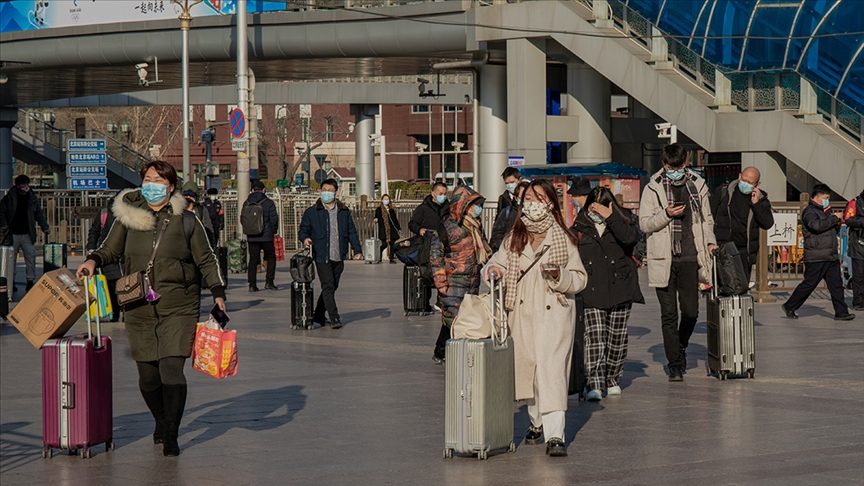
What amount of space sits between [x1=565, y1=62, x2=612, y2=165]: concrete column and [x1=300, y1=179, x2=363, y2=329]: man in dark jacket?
68.3ft

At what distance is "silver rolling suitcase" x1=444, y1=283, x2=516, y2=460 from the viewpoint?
941 centimetres

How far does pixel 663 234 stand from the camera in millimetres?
13281

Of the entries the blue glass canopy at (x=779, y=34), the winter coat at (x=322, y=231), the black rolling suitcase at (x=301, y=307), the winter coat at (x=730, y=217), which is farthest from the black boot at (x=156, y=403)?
the blue glass canopy at (x=779, y=34)

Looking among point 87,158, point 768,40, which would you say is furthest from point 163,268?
point 87,158

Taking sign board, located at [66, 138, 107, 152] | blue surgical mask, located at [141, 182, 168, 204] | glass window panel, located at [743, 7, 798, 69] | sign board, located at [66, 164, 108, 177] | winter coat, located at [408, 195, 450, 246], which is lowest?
blue surgical mask, located at [141, 182, 168, 204]

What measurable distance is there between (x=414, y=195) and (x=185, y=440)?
71.7 m

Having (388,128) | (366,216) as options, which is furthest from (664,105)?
(388,128)

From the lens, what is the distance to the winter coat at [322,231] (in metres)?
19.8

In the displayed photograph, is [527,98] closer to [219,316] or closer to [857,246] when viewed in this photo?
[857,246]

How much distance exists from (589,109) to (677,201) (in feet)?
88.8

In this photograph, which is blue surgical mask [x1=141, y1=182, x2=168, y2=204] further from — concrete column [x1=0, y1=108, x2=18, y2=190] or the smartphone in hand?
concrete column [x1=0, y1=108, x2=18, y2=190]

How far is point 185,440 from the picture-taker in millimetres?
10602

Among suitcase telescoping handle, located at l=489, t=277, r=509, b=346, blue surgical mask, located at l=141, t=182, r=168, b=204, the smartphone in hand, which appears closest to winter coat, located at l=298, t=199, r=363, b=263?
blue surgical mask, located at l=141, t=182, r=168, b=204

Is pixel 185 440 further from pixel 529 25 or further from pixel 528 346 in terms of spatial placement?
pixel 529 25
